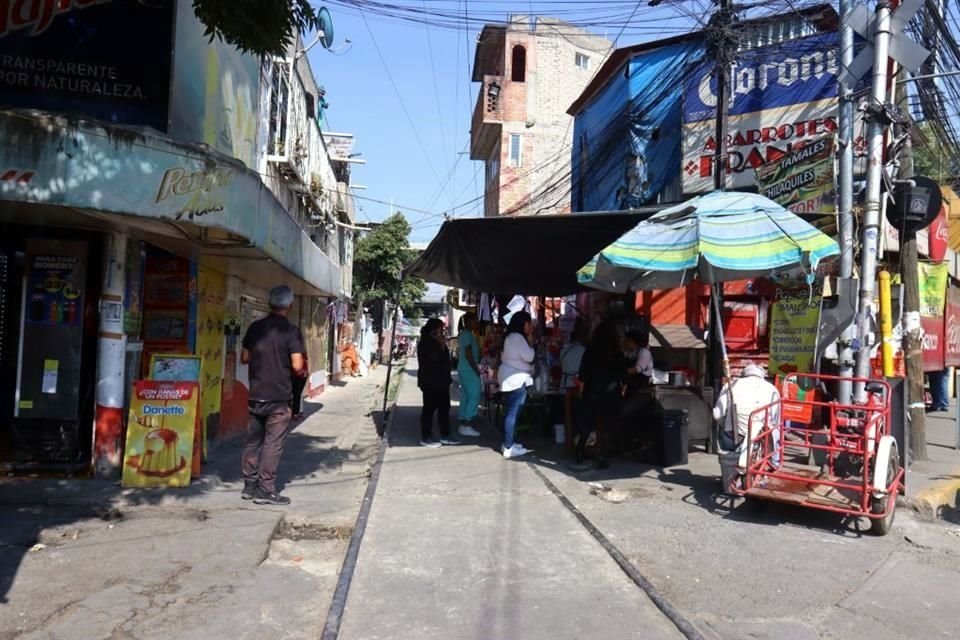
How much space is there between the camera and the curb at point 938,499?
22.7ft

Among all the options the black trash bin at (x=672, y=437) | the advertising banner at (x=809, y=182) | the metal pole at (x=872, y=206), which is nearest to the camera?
the metal pole at (x=872, y=206)

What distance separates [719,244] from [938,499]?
339 centimetres

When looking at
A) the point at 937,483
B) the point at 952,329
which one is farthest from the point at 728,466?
the point at 952,329

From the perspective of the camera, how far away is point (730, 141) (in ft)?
46.6

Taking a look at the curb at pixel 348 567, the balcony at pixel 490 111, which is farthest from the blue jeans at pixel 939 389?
the balcony at pixel 490 111

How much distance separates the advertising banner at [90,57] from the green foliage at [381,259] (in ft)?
86.9

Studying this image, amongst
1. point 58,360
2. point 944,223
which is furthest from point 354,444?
point 944,223

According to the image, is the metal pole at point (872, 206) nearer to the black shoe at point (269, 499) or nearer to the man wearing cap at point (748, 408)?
the man wearing cap at point (748, 408)

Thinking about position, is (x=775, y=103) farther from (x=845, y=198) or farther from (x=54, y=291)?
(x=54, y=291)

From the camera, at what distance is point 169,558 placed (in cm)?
510

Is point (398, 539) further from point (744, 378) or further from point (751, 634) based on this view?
point (744, 378)

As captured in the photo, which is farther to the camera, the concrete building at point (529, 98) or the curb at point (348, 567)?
the concrete building at point (529, 98)

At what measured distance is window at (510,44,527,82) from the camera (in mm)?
36719

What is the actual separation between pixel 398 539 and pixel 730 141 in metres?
A: 11.3
